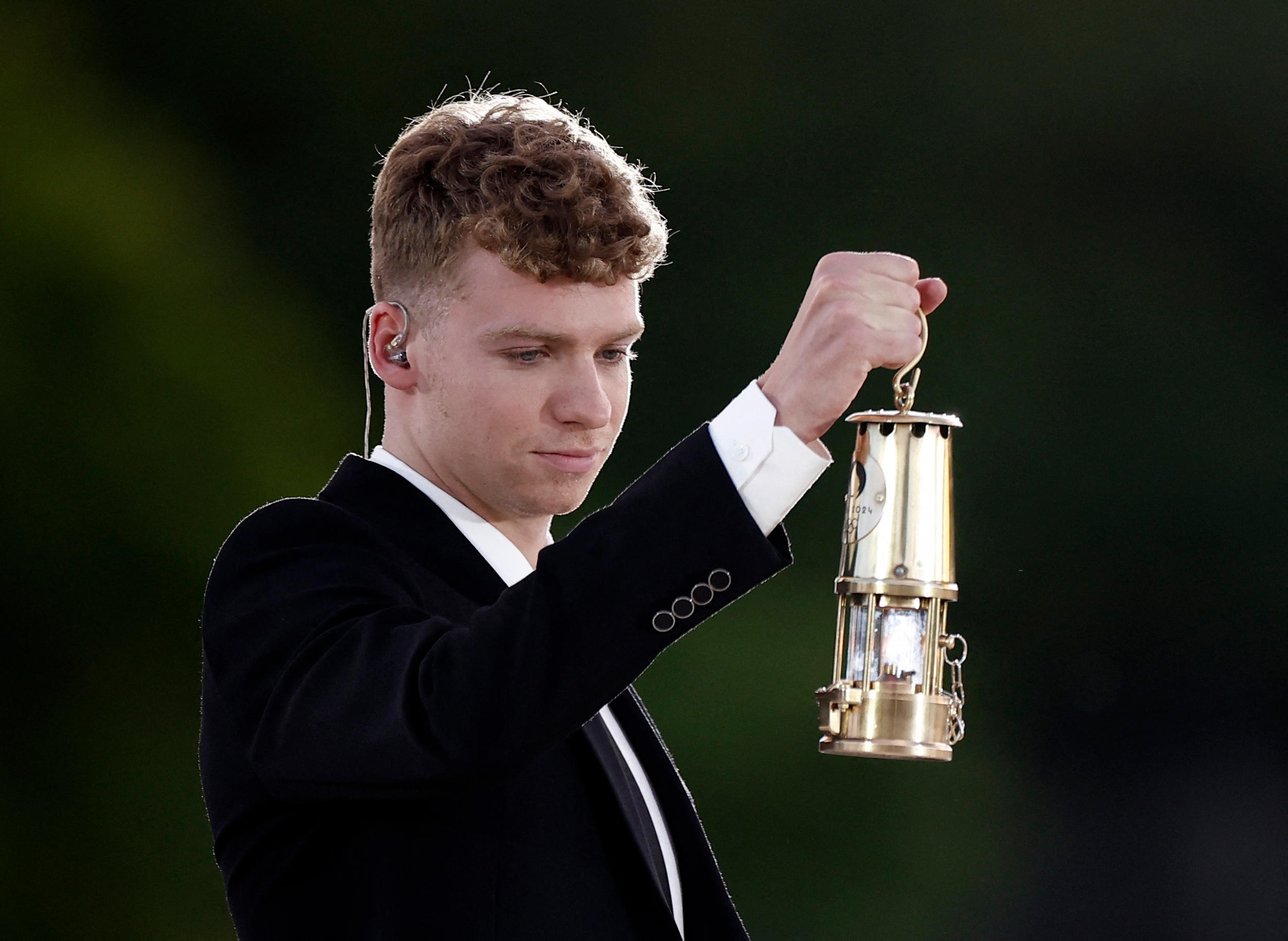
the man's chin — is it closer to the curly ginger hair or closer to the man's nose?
the man's nose

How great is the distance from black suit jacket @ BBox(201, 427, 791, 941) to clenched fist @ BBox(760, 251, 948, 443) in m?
0.09

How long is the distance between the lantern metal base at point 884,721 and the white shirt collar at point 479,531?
0.41 m

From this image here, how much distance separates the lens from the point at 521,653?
1.33 metres

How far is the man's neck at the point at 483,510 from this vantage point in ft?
6.20

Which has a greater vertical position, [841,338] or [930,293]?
[930,293]

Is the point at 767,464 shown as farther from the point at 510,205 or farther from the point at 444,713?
the point at 510,205

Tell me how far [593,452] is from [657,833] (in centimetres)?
41

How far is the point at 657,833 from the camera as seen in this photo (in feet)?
5.97

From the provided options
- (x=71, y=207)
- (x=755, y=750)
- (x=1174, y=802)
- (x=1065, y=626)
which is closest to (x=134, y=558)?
(x=71, y=207)

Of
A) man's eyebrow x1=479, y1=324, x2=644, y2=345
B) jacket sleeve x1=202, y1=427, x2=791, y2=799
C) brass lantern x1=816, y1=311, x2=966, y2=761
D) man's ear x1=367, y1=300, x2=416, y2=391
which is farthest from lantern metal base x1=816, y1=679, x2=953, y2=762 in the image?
man's ear x1=367, y1=300, x2=416, y2=391

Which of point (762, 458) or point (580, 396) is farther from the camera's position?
point (580, 396)

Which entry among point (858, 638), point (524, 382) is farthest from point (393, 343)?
point (858, 638)

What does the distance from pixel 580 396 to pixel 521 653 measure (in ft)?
1.64

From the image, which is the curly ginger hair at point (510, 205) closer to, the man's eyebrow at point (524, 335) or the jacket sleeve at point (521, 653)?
the man's eyebrow at point (524, 335)
